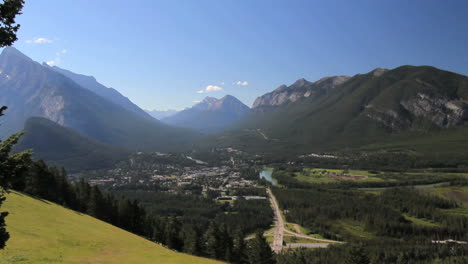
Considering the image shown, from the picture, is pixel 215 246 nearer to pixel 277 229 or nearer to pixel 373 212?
pixel 277 229

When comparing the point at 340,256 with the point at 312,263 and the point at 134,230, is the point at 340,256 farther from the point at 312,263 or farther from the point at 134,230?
the point at 134,230

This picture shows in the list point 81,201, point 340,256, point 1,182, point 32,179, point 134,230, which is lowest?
point 340,256

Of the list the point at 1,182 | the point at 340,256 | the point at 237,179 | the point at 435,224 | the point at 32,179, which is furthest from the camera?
the point at 237,179

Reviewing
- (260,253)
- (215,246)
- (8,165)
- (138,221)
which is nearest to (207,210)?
(138,221)

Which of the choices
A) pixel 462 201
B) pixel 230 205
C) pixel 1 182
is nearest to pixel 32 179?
pixel 1 182

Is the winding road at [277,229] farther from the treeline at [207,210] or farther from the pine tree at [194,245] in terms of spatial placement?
the pine tree at [194,245]

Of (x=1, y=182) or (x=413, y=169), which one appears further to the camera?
(x=413, y=169)

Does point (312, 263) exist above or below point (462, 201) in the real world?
below
